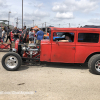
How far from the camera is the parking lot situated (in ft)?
9.56

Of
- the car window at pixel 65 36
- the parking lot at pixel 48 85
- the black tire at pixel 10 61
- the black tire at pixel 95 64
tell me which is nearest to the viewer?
the parking lot at pixel 48 85

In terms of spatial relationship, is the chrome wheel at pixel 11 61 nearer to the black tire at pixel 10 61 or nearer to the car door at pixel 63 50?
the black tire at pixel 10 61

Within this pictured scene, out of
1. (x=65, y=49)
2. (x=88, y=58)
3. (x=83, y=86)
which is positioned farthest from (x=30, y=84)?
(x=88, y=58)

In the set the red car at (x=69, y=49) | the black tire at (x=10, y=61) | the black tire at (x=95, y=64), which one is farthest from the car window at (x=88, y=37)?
the black tire at (x=10, y=61)

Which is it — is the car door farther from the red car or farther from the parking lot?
the parking lot

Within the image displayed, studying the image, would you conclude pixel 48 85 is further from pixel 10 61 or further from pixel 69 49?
pixel 10 61

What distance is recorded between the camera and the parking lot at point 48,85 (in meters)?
2.91

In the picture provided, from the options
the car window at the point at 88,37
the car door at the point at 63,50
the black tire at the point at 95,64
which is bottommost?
the black tire at the point at 95,64

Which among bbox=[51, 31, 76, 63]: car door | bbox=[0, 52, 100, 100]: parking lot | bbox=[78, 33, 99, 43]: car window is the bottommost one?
bbox=[0, 52, 100, 100]: parking lot

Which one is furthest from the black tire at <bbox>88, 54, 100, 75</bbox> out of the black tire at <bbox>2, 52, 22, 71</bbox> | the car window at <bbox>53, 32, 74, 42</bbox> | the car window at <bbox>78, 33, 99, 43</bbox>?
the black tire at <bbox>2, 52, 22, 71</bbox>

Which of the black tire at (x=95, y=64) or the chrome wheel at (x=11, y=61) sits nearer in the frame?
the black tire at (x=95, y=64)

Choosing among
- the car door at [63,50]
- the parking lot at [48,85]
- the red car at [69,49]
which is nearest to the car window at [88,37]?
the red car at [69,49]

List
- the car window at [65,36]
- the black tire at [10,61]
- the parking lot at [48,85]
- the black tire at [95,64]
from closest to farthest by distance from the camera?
the parking lot at [48,85], the black tire at [95,64], the black tire at [10,61], the car window at [65,36]

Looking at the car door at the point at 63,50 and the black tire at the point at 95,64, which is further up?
the car door at the point at 63,50
